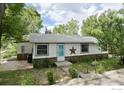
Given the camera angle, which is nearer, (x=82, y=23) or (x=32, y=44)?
(x=82, y=23)

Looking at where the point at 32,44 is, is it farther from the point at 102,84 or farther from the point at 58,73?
the point at 102,84

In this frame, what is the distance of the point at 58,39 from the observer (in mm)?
8539

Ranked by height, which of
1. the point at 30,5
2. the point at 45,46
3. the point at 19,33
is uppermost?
the point at 30,5

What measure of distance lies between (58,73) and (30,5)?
2.80 metres

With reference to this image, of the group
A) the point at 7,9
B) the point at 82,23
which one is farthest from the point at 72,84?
the point at 7,9

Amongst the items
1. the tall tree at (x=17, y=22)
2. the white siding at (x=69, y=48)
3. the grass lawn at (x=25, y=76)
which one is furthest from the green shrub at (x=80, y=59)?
the tall tree at (x=17, y=22)

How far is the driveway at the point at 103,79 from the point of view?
6430mm

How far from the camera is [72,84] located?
249 inches

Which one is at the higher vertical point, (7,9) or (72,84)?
(7,9)

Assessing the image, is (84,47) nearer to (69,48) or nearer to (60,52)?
(69,48)

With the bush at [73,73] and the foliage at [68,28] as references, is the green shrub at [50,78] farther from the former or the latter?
the foliage at [68,28]

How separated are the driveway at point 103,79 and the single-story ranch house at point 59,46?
2.94 feet
